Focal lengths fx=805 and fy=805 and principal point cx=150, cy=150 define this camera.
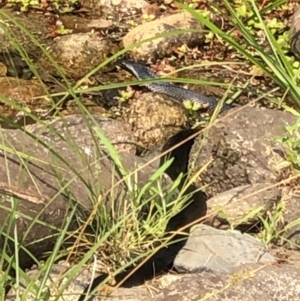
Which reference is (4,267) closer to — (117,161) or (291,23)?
(117,161)

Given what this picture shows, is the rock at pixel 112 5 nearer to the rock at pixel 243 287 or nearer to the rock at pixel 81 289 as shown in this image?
the rock at pixel 81 289

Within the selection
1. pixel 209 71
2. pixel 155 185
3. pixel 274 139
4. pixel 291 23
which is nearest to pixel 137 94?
pixel 209 71

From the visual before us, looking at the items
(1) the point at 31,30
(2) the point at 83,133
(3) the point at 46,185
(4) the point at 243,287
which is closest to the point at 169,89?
(1) the point at 31,30

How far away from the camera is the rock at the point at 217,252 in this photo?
2719 mm

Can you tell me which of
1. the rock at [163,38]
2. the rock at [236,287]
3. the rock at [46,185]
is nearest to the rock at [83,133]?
the rock at [46,185]

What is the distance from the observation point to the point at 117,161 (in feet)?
8.98

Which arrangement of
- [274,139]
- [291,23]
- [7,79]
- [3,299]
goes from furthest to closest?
[291,23] < [7,79] < [274,139] < [3,299]

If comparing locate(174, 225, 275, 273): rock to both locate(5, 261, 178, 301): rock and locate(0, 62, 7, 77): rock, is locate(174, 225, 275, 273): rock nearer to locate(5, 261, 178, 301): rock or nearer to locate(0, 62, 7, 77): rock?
locate(5, 261, 178, 301): rock

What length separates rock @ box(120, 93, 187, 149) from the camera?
4629mm

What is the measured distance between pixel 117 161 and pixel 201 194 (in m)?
0.67


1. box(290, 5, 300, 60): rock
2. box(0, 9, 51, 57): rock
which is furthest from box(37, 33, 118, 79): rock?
box(290, 5, 300, 60): rock

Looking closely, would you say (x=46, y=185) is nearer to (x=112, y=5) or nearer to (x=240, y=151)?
(x=240, y=151)

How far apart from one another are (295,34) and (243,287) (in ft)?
11.4

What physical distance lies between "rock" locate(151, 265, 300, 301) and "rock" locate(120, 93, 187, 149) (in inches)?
88.4
